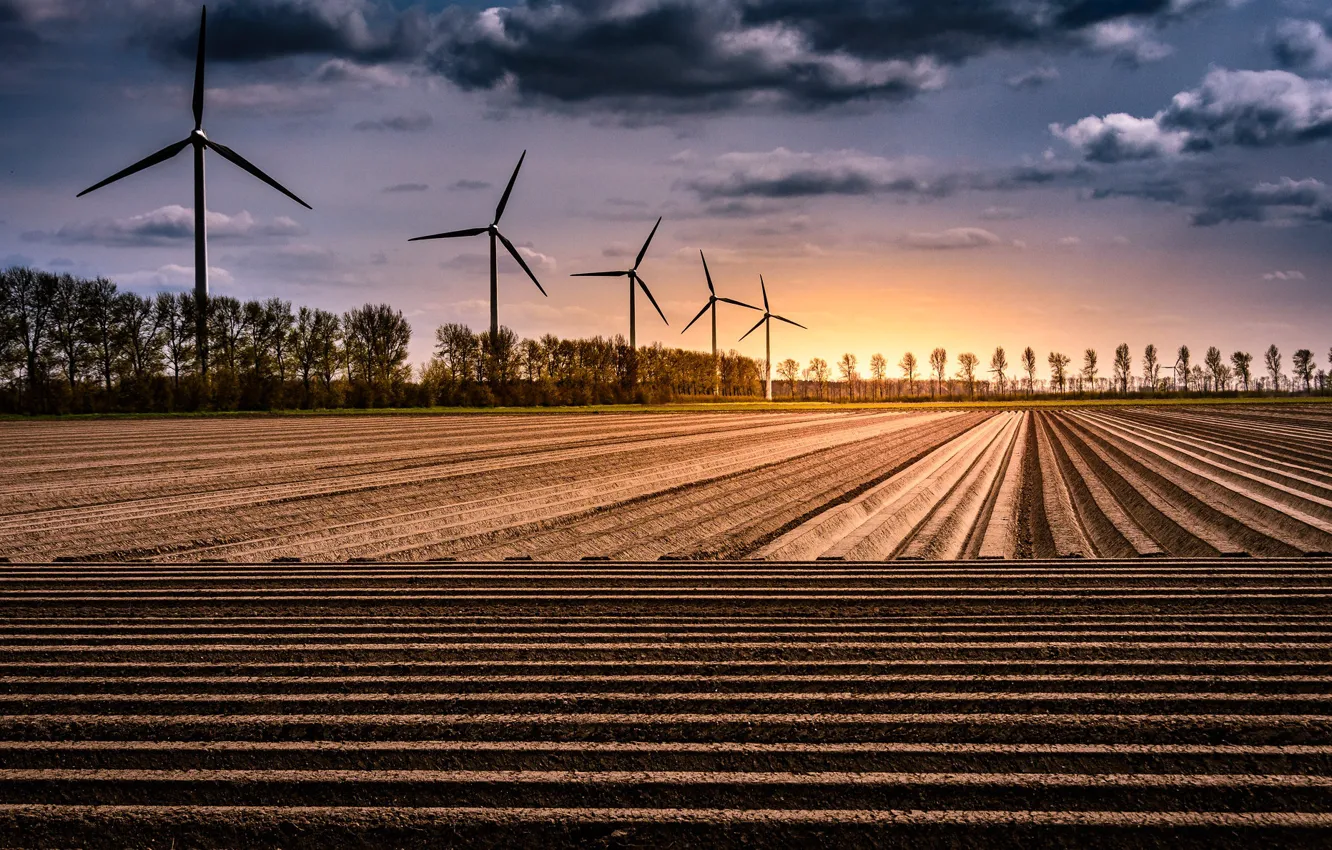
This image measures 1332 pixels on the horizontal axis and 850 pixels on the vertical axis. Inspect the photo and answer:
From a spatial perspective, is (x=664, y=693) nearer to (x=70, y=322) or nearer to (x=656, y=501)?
(x=656, y=501)

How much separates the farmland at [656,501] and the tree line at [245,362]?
35.3 m

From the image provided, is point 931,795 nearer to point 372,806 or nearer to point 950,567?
point 372,806

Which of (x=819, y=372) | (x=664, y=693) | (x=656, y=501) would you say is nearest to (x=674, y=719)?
(x=664, y=693)

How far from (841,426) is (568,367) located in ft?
180

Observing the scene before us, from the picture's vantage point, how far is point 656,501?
19219mm

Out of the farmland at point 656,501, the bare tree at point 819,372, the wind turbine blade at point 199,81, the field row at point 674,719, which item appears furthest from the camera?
the bare tree at point 819,372

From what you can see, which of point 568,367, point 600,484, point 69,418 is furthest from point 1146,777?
point 568,367

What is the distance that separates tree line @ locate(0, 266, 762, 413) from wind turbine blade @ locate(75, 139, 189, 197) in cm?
1832

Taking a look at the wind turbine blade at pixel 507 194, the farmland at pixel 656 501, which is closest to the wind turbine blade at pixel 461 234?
the wind turbine blade at pixel 507 194

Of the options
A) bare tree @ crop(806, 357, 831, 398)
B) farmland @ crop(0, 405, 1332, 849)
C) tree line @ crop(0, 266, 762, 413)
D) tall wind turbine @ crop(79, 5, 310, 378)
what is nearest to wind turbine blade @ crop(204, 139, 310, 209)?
tall wind turbine @ crop(79, 5, 310, 378)

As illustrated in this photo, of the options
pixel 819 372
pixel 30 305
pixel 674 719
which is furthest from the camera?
pixel 819 372

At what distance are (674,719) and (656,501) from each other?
13870 millimetres

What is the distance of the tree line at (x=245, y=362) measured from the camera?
66.1 metres

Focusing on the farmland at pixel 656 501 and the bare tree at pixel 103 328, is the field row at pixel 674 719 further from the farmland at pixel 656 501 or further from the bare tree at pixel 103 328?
the bare tree at pixel 103 328
